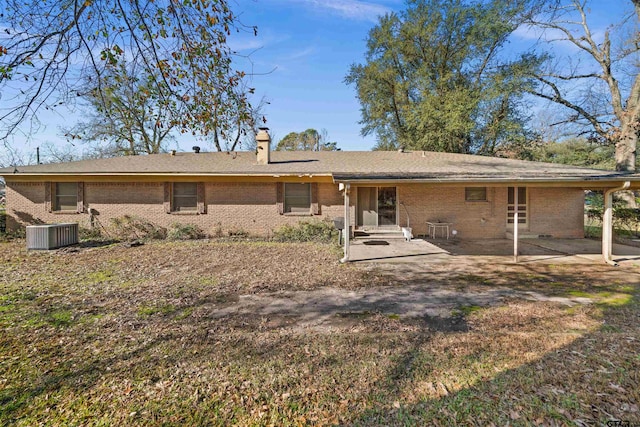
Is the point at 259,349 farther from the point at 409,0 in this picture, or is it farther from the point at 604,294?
the point at 409,0

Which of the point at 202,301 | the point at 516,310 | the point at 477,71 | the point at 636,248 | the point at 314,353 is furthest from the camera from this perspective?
the point at 477,71

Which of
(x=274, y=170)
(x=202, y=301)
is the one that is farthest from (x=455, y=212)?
(x=202, y=301)

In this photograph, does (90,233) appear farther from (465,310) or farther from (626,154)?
(626,154)

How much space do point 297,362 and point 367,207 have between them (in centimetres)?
955

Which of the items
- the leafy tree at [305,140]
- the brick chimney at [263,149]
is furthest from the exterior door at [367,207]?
the leafy tree at [305,140]

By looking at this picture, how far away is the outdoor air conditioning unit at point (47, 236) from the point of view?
935 cm

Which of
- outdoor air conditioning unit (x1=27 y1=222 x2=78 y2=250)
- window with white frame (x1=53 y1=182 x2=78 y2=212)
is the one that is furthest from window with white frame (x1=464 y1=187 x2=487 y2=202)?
Answer: window with white frame (x1=53 y1=182 x2=78 y2=212)

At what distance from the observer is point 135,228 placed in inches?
471

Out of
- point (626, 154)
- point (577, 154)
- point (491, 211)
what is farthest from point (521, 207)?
point (577, 154)

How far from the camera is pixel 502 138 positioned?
18656 mm

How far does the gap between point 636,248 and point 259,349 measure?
43.3 feet

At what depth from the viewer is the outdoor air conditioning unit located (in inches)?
368

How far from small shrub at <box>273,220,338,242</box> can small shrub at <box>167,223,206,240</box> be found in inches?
124

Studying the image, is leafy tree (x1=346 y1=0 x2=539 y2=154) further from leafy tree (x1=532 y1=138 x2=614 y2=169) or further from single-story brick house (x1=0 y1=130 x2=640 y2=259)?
leafy tree (x1=532 y1=138 x2=614 y2=169)
